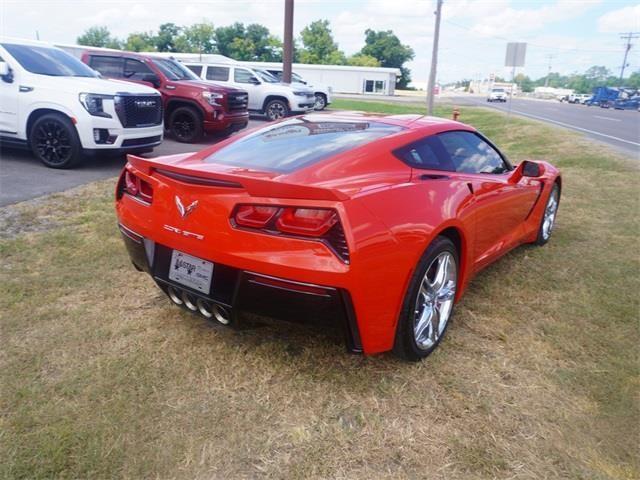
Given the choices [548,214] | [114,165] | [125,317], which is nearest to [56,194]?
[114,165]

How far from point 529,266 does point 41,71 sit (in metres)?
7.15

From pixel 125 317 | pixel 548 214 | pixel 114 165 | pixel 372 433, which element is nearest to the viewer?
pixel 372 433

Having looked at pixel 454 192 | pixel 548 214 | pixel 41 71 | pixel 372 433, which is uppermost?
pixel 41 71

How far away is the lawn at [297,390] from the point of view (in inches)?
82.0

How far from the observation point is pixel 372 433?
7.40 feet

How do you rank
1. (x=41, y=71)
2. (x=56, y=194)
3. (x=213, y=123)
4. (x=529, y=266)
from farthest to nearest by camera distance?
(x=213, y=123) → (x=41, y=71) → (x=56, y=194) → (x=529, y=266)

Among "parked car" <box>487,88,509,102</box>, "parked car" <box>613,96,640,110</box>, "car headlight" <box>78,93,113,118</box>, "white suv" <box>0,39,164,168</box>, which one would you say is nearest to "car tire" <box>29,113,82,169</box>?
"white suv" <box>0,39,164,168</box>

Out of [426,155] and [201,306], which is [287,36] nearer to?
[426,155]

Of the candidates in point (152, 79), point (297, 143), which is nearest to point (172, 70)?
point (152, 79)

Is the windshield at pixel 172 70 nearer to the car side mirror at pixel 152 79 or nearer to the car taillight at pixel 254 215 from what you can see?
the car side mirror at pixel 152 79

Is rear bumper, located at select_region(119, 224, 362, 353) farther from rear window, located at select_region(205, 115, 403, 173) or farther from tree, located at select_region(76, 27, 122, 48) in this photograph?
tree, located at select_region(76, 27, 122, 48)

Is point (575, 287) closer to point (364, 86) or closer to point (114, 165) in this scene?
point (114, 165)

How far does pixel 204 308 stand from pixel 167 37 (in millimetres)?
86885

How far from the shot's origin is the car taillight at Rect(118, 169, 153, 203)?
2770 millimetres
